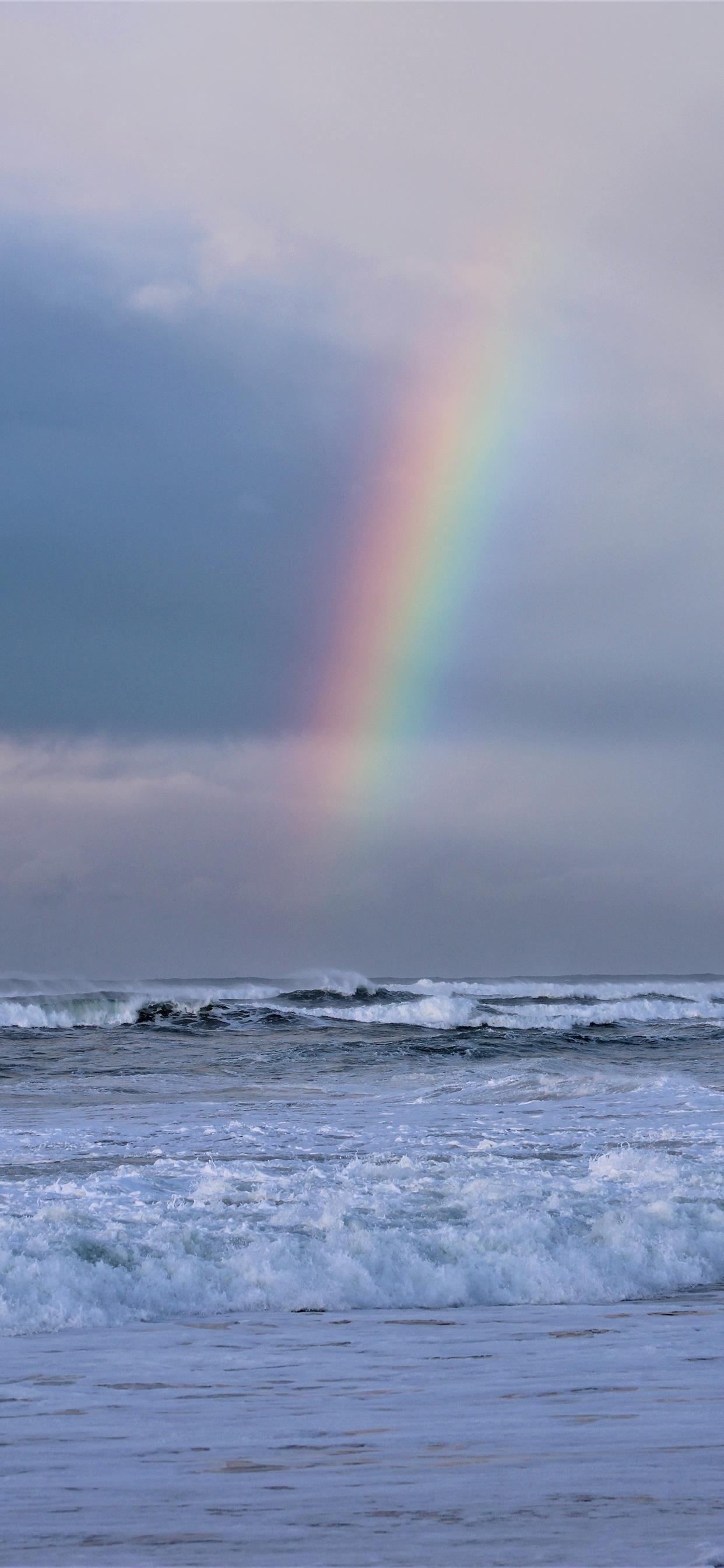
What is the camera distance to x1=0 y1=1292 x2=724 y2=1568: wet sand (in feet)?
13.6

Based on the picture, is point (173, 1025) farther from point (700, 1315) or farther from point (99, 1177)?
point (700, 1315)

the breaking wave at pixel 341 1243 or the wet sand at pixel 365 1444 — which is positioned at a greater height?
the breaking wave at pixel 341 1243

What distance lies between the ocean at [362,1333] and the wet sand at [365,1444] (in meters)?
0.02

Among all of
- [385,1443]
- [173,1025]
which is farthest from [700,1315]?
[173,1025]

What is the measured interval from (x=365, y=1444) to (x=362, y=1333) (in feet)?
6.52

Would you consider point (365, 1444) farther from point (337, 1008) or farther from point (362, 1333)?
point (337, 1008)

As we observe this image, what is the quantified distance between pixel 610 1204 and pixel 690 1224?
64 cm

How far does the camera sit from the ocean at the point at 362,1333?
4332 mm

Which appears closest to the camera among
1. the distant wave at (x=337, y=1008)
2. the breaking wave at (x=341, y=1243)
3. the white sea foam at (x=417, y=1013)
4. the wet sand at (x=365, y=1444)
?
the wet sand at (x=365, y=1444)

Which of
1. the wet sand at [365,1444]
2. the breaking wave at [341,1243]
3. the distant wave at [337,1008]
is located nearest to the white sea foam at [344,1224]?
the breaking wave at [341,1243]

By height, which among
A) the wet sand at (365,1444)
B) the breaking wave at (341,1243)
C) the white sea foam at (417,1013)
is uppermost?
the white sea foam at (417,1013)

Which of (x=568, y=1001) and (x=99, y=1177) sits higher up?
(x=568, y=1001)

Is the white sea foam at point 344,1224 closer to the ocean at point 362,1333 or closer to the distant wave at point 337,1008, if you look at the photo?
the ocean at point 362,1333

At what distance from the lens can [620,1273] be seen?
830cm
